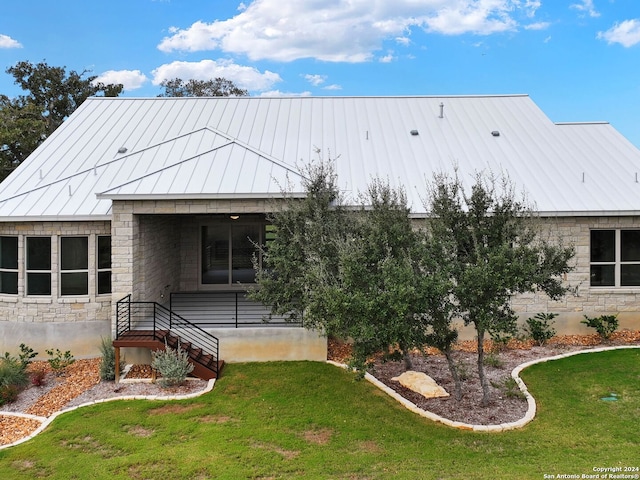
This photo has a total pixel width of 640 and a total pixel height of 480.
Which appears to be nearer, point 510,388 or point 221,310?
point 510,388

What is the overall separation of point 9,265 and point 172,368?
6.12 meters

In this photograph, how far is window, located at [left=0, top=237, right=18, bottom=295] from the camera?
1256 cm

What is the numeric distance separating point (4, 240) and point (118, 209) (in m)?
3.72

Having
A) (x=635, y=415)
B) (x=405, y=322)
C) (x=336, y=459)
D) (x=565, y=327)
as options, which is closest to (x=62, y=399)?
(x=336, y=459)

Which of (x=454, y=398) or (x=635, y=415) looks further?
(x=454, y=398)

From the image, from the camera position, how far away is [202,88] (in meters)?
38.8

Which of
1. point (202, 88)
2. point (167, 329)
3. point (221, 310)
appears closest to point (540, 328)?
point (221, 310)

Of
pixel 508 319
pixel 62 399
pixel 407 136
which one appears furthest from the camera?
pixel 407 136

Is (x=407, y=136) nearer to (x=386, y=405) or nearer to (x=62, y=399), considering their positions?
(x=386, y=405)

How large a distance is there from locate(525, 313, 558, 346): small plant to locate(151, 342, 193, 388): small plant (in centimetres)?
881

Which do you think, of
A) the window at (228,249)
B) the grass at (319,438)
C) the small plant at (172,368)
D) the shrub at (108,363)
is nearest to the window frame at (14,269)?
the shrub at (108,363)

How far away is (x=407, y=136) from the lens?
17.8 m

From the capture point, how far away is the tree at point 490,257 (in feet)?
24.2

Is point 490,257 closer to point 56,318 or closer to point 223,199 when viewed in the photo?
point 223,199
